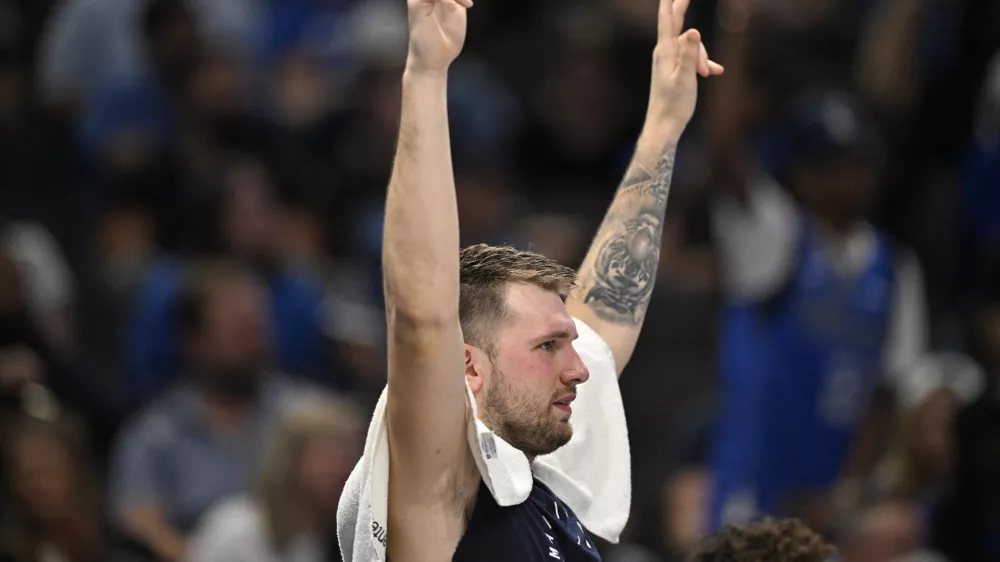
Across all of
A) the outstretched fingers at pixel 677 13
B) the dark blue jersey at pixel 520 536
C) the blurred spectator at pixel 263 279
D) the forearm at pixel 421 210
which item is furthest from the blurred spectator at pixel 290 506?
the forearm at pixel 421 210

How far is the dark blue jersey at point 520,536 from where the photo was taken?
117 inches

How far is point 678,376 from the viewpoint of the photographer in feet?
24.0

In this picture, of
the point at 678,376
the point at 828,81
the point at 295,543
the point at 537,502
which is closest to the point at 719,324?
the point at 678,376

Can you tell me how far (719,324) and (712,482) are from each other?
0.98 m

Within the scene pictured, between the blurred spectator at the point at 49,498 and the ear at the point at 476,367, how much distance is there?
10.1 ft

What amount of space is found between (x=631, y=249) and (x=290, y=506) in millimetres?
2269

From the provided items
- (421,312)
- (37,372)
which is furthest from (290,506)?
(421,312)

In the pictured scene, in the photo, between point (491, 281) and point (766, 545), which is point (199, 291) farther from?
point (766, 545)

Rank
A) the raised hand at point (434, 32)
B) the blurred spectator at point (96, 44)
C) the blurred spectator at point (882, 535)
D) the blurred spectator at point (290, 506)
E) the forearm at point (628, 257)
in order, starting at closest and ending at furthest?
1. the raised hand at point (434, 32)
2. the forearm at point (628, 257)
3. the blurred spectator at point (290, 506)
4. the blurred spectator at point (882, 535)
5. the blurred spectator at point (96, 44)

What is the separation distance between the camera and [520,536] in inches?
119

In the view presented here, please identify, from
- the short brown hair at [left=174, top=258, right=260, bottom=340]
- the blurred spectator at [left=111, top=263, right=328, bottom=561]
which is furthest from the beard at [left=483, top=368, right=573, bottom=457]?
the short brown hair at [left=174, top=258, right=260, bottom=340]

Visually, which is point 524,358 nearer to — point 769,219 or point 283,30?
point 769,219

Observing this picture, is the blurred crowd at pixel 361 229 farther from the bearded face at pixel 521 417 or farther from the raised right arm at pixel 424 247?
the raised right arm at pixel 424 247

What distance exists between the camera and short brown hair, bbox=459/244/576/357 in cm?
312
